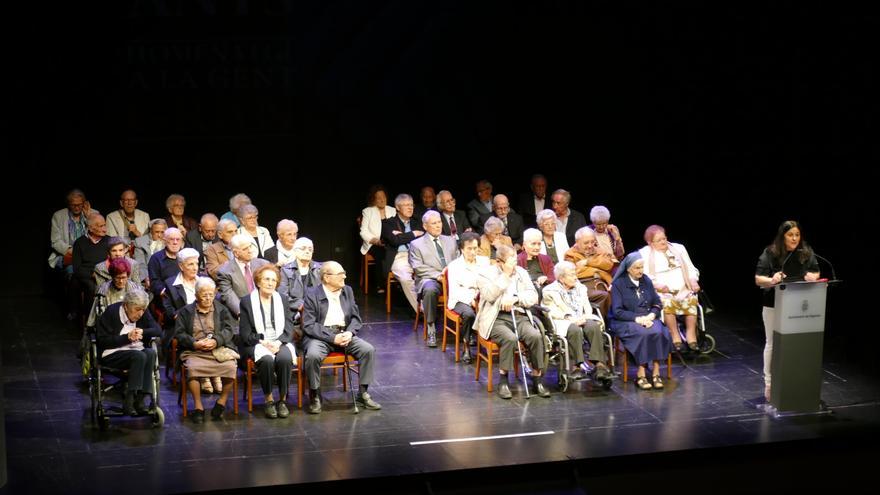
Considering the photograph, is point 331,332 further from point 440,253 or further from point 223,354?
point 440,253

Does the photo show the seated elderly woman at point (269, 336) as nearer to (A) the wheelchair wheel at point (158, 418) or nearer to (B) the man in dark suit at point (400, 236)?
(A) the wheelchair wheel at point (158, 418)

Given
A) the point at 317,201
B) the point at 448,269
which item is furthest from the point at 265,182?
the point at 448,269

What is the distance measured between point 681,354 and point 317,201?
3.86m

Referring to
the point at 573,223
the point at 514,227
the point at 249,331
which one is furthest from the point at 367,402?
the point at 573,223

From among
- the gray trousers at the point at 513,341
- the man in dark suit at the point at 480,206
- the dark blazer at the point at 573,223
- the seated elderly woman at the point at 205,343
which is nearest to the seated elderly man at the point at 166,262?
the seated elderly woman at the point at 205,343

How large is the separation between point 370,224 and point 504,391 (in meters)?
3.06

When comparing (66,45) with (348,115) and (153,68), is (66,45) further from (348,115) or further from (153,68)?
(348,115)

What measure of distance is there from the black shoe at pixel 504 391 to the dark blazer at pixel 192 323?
5.89 feet

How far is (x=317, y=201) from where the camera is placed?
11094 millimetres

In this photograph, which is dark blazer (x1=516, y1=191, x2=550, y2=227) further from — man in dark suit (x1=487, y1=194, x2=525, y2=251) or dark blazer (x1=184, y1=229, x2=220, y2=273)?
dark blazer (x1=184, y1=229, x2=220, y2=273)

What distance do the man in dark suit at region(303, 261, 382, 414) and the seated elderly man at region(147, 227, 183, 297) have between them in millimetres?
1356

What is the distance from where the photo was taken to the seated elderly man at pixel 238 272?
26.9 feet

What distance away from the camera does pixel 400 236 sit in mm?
10086

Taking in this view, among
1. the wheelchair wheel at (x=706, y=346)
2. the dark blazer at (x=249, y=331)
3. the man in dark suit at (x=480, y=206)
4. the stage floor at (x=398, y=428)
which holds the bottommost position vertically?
the stage floor at (x=398, y=428)
